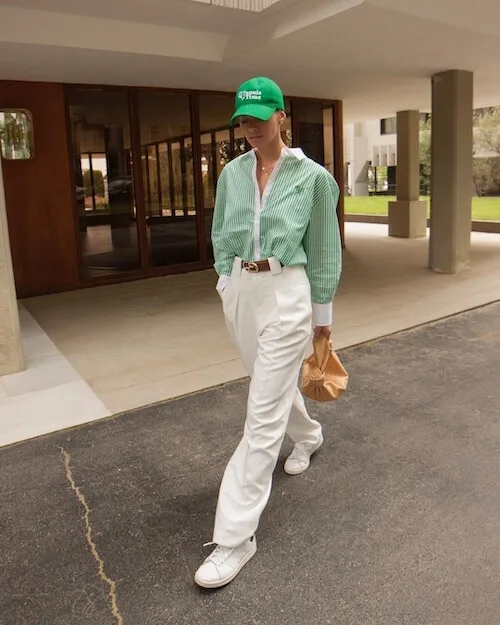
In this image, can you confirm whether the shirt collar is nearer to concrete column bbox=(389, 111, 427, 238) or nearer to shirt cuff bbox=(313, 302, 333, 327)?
shirt cuff bbox=(313, 302, 333, 327)

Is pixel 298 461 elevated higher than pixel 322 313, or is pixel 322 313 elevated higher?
pixel 322 313

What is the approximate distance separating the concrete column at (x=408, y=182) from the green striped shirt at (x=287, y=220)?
38.7ft

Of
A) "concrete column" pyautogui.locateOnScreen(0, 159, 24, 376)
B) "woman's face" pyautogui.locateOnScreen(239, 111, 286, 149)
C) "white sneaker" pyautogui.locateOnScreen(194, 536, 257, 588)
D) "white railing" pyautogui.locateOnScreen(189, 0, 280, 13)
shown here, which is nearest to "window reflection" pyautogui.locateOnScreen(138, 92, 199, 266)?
"white railing" pyautogui.locateOnScreen(189, 0, 280, 13)

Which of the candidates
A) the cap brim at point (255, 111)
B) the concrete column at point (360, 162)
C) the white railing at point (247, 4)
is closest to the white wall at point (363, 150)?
the concrete column at point (360, 162)

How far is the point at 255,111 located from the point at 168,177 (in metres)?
7.44

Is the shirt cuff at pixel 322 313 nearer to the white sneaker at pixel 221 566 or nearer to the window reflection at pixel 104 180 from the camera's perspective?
the white sneaker at pixel 221 566

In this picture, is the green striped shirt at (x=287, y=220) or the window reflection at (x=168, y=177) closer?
the green striped shirt at (x=287, y=220)

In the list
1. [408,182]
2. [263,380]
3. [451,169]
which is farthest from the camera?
[408,182]

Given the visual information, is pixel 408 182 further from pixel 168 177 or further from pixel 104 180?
pixel 104 180

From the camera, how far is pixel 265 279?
7.89 ft

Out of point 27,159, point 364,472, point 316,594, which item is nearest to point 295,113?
point 27,159

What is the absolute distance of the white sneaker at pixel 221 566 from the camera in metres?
2.22

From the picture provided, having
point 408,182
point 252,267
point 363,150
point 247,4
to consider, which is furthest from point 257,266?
point 363,150

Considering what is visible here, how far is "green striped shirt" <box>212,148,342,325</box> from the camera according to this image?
2400mm
